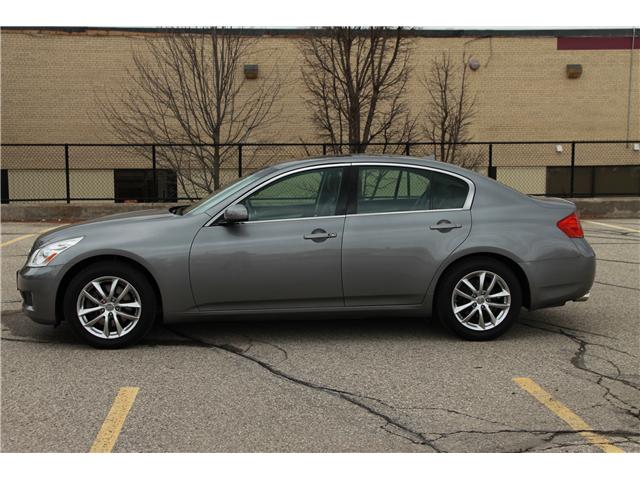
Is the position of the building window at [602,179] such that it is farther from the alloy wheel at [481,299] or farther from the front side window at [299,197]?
the front side window at [299,197]

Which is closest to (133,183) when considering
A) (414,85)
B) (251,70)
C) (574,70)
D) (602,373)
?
(251,70)

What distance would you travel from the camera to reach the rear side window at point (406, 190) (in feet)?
20.2

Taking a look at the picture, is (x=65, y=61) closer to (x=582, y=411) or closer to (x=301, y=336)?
(x=301, y=336)

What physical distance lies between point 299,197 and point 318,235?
429 millimetres

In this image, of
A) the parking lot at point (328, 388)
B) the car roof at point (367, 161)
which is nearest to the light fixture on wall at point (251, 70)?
the parking lot at point (328, 388)

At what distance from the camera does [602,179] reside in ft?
93.1

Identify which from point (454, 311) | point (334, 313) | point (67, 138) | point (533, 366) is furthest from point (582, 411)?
point (67, 138)

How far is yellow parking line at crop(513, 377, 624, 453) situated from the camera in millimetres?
4007

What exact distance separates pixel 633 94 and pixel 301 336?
26.9m

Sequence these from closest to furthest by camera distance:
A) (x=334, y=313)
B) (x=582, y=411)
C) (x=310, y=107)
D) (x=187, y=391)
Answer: (x=582, y=411)
(x=187, y=391)
(x=334, y=313)
(x=310, y=107)

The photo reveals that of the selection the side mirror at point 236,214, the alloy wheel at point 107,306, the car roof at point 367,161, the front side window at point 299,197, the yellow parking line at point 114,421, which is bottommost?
the yellow parking line at point 114,421

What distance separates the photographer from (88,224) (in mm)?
6141

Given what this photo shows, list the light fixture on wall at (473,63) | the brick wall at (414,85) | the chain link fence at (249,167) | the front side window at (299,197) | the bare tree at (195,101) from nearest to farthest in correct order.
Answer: the front side window at (299,197)
the bare tree at (195,101)
the chain link fence at (249,167)
the brick wall at (414,85)
the light fixture on wall at (473,63)

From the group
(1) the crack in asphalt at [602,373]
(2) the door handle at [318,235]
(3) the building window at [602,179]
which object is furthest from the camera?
(3) the building window at [602,179]
